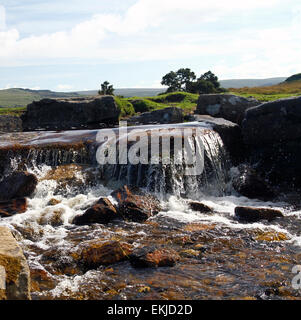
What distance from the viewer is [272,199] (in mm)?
15961

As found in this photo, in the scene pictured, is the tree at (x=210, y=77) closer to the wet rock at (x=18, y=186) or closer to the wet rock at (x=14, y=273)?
the wet rock at (x=18, y=186)

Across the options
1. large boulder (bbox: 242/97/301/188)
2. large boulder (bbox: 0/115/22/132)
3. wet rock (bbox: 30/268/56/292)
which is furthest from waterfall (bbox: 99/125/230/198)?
large boulder (bbox: 0/115/22/132)

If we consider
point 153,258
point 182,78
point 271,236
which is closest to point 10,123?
point 153,258

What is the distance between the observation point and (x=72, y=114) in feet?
107

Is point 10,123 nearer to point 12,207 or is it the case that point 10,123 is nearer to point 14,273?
point 12,207

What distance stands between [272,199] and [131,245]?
7869 mm

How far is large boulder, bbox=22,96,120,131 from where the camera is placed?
32219 millimetres

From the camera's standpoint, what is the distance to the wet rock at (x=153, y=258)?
9.25m

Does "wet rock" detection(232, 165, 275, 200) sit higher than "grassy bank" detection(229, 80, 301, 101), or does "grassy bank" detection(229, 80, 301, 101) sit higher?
"grassy bank" detection(229, 80, 301, 101)

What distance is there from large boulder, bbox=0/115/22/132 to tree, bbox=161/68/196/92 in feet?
152

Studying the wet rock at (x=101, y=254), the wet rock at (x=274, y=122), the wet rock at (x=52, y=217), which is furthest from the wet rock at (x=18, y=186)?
the wet rock at (x=274, y=122)

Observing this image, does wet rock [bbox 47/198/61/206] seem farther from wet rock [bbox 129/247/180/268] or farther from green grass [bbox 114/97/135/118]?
green grass [bbox 114/97/135/118]

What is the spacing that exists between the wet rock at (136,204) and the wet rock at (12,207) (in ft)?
11.1
